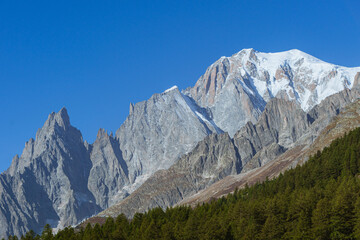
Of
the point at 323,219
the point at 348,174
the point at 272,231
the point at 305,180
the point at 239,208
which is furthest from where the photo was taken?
the point at 305,180

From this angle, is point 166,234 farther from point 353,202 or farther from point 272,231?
point 353,202

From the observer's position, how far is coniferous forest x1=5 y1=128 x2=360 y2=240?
135125 millimetres

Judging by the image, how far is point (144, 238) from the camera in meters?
160

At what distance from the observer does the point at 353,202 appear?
138 meters

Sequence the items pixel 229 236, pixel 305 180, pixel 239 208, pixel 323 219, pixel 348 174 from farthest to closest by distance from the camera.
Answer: pixel 305 180 → pixel 348 174 → pixel 239 208 → pixel 229 236 → pixel 323 219

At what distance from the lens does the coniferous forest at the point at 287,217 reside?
13512cm

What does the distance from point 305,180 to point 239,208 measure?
34.4m

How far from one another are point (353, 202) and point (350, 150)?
199 feet

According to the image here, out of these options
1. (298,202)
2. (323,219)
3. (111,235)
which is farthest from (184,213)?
(323,219)

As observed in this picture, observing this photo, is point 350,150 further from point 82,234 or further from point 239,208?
point 82,234

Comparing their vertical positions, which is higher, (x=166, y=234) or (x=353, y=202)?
(x=166, y=234)

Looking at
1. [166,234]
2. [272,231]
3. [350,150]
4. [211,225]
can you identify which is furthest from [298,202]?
[350,150]

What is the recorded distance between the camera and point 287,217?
150875 mm

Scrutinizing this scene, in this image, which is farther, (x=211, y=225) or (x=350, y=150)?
(x=350, y=150)
